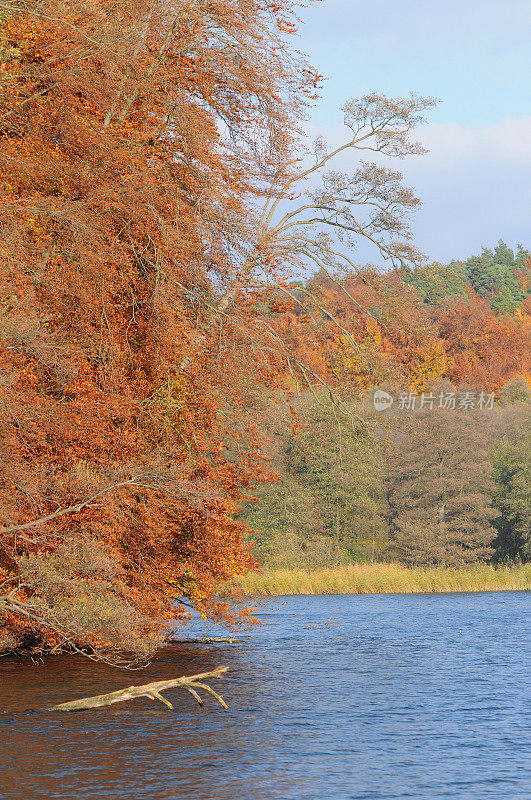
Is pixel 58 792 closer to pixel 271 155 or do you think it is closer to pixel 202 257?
pixel 202 257

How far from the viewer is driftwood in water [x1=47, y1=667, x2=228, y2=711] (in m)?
13.2

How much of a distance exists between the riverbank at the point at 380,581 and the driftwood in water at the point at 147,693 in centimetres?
2625

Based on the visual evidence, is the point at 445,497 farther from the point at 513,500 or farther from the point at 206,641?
the point at 206,641

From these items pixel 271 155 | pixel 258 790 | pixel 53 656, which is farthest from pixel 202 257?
pixel 258 790

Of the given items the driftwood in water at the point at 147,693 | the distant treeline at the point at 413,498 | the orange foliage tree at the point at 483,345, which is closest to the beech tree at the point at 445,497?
the distant treeline at the point at 413,498

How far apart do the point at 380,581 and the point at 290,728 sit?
3044 centimetres

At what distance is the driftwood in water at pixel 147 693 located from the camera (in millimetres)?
13219

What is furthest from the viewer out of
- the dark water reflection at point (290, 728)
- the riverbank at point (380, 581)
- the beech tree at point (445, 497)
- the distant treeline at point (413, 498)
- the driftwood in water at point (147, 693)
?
the beech tree at point (445, 497)

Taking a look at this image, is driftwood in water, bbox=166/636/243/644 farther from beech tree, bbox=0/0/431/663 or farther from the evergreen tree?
the evergreen tree

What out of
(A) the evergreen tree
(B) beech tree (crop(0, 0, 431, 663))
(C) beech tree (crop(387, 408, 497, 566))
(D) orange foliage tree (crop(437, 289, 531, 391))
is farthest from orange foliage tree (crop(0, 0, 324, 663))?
(D) orange foliage tree (crop(437, 289, 531, 391))

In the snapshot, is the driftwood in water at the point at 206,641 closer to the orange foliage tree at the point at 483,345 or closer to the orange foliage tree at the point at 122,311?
the orange foliage tree at the point at 122,311

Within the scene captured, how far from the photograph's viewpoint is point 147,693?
1331cm

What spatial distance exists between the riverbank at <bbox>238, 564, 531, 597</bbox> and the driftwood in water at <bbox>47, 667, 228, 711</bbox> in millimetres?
26253

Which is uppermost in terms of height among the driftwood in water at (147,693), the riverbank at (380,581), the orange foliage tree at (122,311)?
the orange foliage tree at (122,311)
